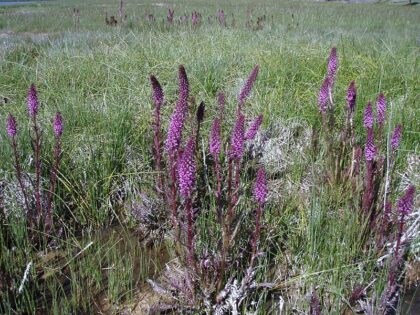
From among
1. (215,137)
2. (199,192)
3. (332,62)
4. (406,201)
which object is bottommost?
(199,192)

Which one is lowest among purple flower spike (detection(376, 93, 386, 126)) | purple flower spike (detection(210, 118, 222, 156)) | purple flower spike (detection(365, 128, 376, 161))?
purple flower spike (detection(365, 128, 376, 161))

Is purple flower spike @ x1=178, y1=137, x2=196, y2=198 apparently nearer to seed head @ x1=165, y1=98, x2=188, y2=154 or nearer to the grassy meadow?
seed head @ x1=165, y1=98, x2=188, y2=154

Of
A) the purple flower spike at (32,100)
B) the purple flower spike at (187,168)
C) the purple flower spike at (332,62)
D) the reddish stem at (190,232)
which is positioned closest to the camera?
the purple flower spike at (187,168)

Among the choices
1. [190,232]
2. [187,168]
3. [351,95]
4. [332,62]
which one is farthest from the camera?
[332,62]

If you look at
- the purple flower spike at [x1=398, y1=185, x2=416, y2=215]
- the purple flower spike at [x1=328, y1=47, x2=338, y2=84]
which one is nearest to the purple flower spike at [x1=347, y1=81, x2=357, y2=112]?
the purple flower spike at [x1=328, y1=47, x2=338, y2=84]

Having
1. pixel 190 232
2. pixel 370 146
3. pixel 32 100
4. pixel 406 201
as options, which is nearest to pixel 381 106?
pixel 370 146

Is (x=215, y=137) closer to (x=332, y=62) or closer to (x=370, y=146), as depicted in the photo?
(x=370, y=146)

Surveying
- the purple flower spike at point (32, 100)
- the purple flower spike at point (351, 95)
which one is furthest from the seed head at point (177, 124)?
the purple flower spike at point (351, 95)

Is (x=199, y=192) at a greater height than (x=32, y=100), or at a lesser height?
lesser

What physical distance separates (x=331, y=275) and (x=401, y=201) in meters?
0.57

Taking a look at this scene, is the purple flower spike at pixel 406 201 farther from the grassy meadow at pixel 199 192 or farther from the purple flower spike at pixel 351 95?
the purple flower spike at pixel 351 95

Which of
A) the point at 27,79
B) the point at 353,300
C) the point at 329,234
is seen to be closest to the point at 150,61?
the point at 27,79

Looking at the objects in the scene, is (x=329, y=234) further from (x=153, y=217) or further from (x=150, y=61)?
(x=150, y=61)

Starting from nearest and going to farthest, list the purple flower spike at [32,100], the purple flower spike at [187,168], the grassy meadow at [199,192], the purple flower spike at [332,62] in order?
the purple flower spike at [187,168] < the grassy meadow at [199,192] < the purple flower spike at [32,100] < the purple flower spike at [332,62]
